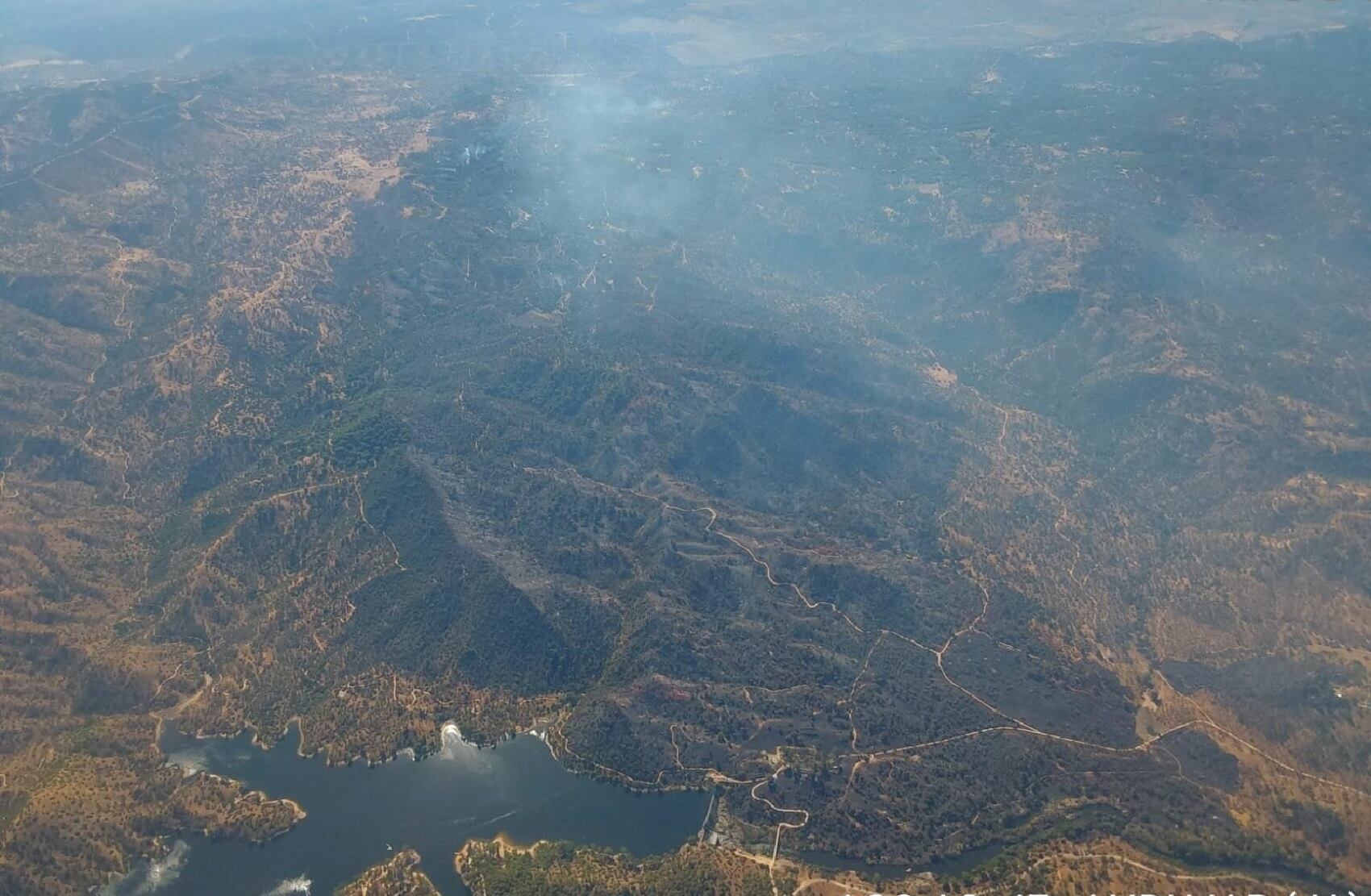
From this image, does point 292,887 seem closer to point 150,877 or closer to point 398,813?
point 398,813

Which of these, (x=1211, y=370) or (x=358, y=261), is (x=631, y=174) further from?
(x=1211, y=370)

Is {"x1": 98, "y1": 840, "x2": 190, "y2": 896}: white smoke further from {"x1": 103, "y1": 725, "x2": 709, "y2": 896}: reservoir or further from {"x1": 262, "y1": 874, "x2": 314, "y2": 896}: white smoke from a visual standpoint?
{"x1": 262, "y1": 874, "x2": 314, "y2": 896}: white smoke

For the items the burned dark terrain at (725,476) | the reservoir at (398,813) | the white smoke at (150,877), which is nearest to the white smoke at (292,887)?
the reservoir at (398,813)

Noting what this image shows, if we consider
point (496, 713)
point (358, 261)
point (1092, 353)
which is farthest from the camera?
point (358, 261)

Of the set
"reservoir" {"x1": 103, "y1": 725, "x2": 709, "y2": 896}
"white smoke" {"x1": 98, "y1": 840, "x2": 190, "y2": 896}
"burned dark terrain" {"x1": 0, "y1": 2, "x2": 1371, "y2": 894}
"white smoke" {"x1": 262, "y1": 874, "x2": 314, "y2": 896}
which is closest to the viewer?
"white smoke" {"x1": 98, "y1": 840, "x2": 190, "y2": 896}

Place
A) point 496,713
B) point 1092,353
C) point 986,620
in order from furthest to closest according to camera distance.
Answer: point 1092,353
point 986,620
point 496,713

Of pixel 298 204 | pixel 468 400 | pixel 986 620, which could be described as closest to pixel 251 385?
pixel 468 400

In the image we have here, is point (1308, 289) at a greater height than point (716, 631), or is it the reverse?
point (1308, 289)

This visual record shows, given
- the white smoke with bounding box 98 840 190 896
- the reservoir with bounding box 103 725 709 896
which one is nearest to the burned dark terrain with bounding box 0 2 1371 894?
the white smoke with bounding box 98 840 190 896

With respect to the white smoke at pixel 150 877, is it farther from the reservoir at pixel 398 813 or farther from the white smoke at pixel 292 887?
the white smoke at pixel 292 887
